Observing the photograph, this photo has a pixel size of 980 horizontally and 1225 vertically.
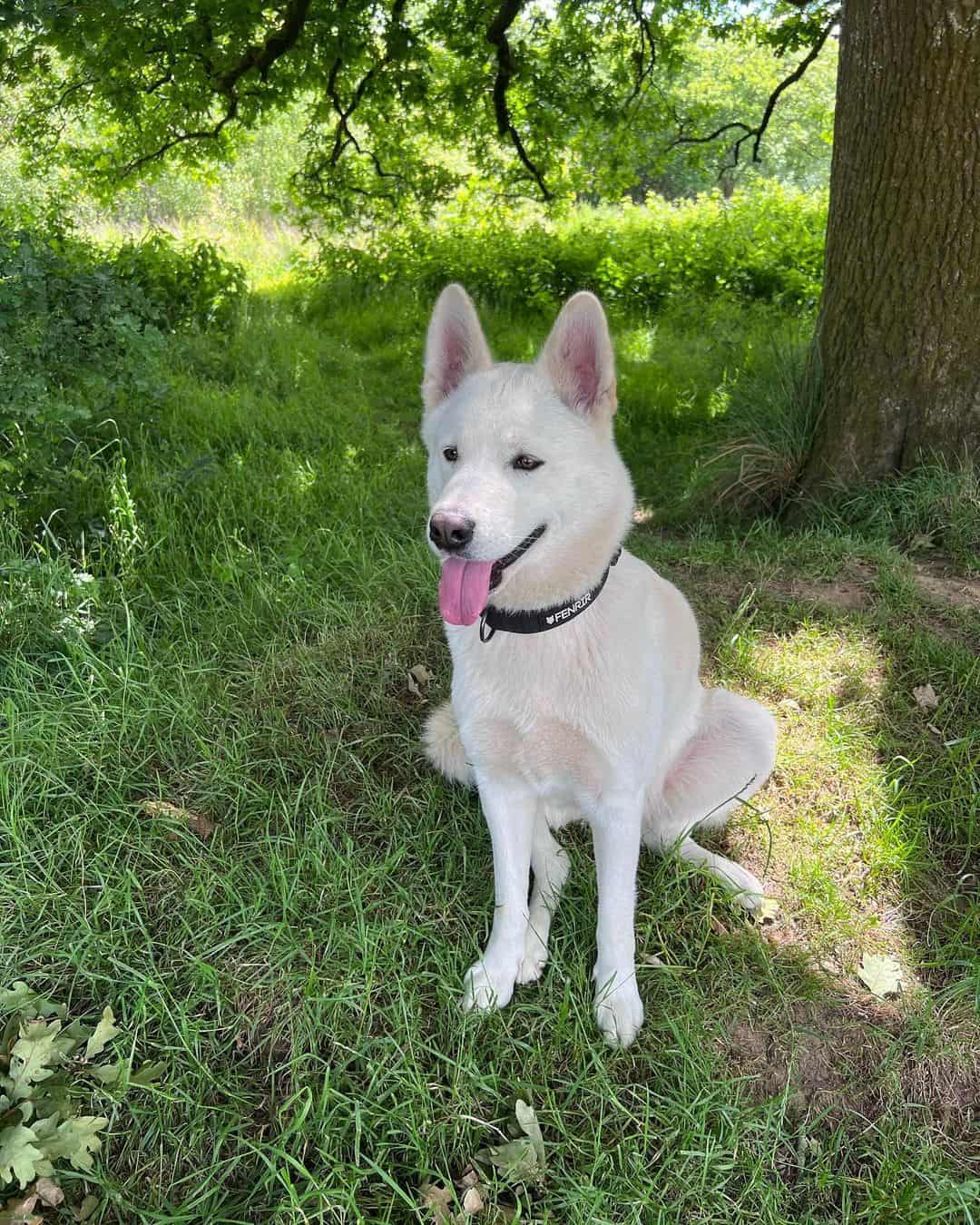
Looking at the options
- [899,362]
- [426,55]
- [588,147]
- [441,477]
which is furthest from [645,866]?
[588,147]

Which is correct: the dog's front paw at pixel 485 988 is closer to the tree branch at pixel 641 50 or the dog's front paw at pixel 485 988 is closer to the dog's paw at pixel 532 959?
the dog's paw at pixel 532 959

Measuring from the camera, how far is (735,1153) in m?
1.68

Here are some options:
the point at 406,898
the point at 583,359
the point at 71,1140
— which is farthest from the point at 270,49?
the point at 71,1140

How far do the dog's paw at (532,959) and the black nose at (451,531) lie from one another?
1.11 metres

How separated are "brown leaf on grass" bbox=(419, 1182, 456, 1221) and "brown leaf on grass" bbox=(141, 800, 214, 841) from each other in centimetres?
114

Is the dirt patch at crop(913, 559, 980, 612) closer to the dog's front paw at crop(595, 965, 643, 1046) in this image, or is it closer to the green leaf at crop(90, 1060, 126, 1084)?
the dog's front paw at crop(595, 965, 643, 1046)

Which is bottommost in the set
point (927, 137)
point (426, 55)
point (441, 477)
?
point (441, 477)

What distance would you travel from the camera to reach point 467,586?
1722mm

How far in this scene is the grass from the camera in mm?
1687

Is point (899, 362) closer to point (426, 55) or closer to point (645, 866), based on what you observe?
point (645, 866)

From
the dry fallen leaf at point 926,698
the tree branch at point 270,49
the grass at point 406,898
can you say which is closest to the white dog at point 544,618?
the grass at point 406,898

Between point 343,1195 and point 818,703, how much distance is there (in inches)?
85.0

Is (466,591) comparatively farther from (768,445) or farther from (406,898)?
(768,445)

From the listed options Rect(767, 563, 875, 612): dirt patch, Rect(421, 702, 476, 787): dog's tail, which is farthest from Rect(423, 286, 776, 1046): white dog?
Rect(767, 563, 875, 612): dirt patch
